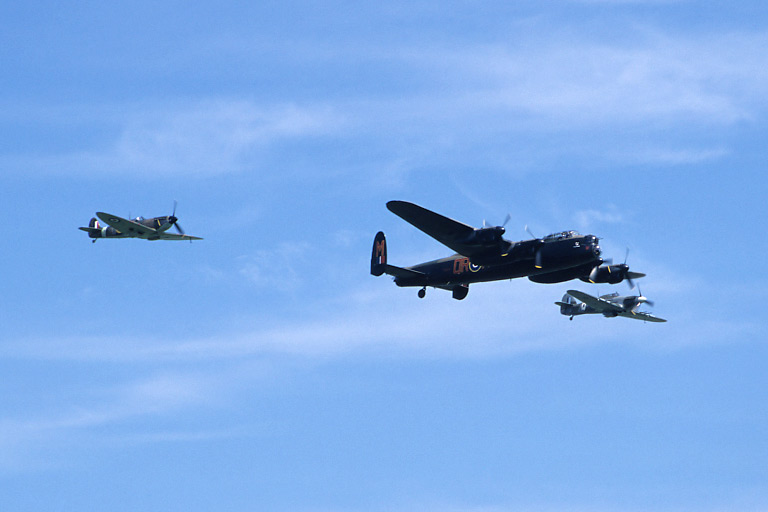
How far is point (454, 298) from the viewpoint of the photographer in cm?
7550

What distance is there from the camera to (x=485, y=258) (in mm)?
70562

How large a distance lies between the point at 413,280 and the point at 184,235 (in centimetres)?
3229

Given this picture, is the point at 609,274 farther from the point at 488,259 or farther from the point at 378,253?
the point at 378,253

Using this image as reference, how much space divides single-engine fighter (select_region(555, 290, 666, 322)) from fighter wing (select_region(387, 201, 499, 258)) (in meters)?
34.6

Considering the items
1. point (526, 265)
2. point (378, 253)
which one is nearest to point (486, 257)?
point (526, 265)

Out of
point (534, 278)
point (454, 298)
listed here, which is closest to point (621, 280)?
point (534, 278)

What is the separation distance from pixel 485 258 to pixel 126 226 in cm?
3900

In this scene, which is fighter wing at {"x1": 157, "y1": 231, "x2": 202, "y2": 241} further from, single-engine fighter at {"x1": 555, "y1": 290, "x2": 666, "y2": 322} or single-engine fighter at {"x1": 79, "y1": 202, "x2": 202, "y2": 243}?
single-engine fighter at {"x1": 555, "y1": 290, "x2": 666, "y2": 322}

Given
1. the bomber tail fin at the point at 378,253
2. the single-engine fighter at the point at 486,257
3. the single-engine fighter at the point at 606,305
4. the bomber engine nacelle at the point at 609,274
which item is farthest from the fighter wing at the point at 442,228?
the single-engine fighter at the point at 606,305

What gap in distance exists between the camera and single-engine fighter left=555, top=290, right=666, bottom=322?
344 ft

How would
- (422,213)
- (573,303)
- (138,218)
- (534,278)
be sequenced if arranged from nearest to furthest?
(422,213)
(534,278)
(138,218)
(573,303)

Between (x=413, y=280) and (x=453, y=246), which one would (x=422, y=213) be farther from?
(x=413, y=280)

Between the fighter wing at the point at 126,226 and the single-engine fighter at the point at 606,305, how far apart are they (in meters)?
43.1

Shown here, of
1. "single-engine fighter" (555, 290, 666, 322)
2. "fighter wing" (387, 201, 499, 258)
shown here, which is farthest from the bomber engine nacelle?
"single-engine fighter" (555, 290, 666, 322)
